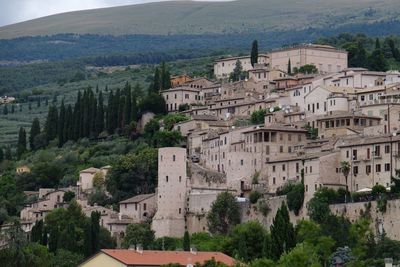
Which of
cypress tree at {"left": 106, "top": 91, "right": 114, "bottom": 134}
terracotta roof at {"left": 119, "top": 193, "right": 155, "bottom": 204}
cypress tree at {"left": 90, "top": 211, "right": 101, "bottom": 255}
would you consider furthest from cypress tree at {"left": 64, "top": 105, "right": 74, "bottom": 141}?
cypress tree at {"left": 90, "top": 211, "right": 101, "bottom": 255}

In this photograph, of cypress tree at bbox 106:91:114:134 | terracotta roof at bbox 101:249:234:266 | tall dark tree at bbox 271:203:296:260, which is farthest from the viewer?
cypress tree at bbox 106:91:114:134

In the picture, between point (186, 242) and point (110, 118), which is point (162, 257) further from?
point (110, 118)

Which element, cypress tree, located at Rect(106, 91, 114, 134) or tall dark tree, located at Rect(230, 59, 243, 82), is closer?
cypress tree, located at Rect(106, 91, 114, 134)

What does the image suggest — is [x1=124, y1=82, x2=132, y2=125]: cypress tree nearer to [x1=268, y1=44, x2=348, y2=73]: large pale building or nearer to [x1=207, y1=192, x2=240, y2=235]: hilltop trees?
[x1=268, y1=44, x2=348, y2=73]: large pale building

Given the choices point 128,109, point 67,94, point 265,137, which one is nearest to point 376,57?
point 128,109

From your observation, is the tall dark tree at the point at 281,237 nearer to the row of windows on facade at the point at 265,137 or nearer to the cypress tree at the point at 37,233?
the row of windows on facade at the point at 265,137

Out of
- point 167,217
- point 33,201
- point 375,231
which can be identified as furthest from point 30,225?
point 375,231

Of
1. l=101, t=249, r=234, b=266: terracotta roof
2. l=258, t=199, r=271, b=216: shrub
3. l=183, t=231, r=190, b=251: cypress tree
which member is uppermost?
l=258, t=199, r=271, b=216: shrub
